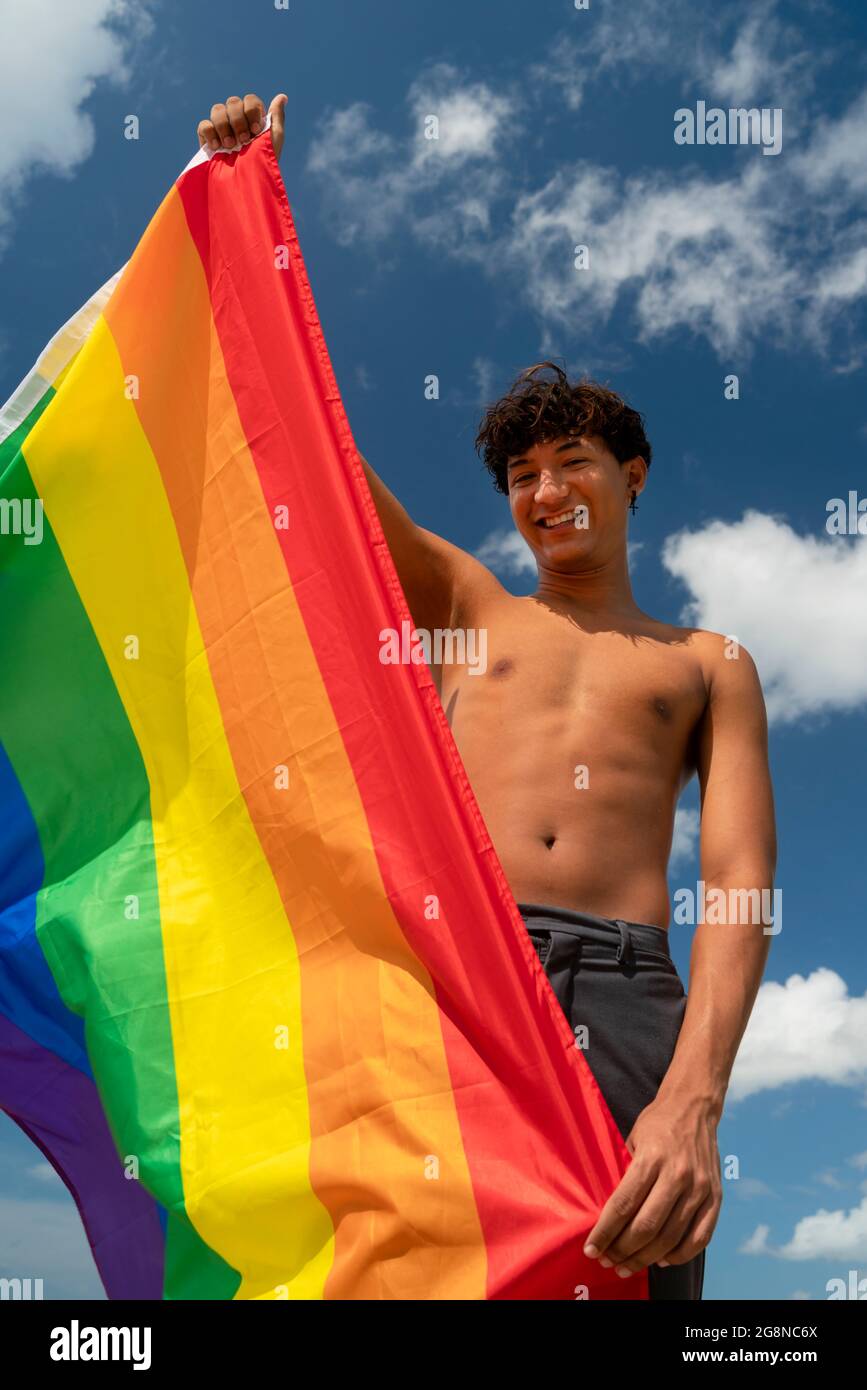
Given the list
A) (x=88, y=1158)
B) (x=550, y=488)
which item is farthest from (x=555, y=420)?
(x=88, y=1158)

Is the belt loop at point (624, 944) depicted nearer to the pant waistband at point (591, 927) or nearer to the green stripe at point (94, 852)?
the pant waistband at point (591, 927)

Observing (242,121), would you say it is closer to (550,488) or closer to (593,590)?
(550,488)

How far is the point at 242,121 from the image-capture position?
320 centimetres

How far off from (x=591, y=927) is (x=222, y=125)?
240cm

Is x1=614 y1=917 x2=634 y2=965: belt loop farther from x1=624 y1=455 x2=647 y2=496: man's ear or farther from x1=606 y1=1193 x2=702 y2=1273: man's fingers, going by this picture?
x1=624 y1=455 x2=647 y2=496: man's ear

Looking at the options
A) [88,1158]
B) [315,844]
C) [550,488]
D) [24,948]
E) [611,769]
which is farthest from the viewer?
[550,488]

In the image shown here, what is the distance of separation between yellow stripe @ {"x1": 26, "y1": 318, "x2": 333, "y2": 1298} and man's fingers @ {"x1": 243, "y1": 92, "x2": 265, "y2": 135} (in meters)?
0.71

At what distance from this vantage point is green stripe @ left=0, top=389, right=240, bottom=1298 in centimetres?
265

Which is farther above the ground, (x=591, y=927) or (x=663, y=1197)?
(x=591, y=927)

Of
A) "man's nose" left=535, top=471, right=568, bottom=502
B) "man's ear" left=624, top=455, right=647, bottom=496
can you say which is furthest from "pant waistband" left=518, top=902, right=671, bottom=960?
"man's ear" left=624, top=455, right=647, bottom=496

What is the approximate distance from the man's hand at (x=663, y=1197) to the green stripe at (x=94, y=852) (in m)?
0.92

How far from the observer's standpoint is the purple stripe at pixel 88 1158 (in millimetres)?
2699

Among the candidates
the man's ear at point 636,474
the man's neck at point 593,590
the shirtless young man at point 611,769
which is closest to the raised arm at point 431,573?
the shirtless young man at point 611,769
